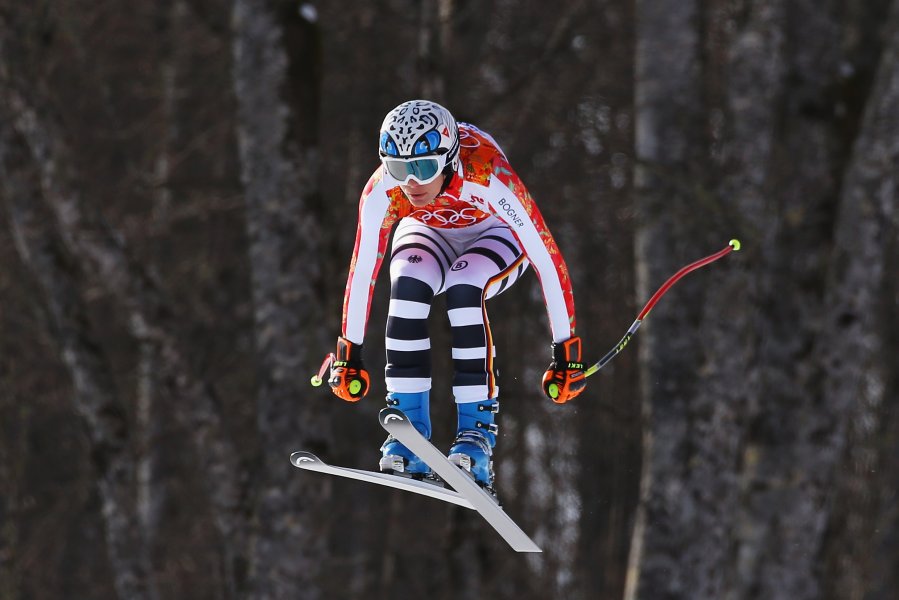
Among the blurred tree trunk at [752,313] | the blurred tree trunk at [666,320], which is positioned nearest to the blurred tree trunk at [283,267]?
the blurred tree trunk at [752,313]

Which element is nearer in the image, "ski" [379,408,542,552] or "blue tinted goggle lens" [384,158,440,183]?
"blue tinted goggle lens" [384,158,440,183]

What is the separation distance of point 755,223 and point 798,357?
3.09m

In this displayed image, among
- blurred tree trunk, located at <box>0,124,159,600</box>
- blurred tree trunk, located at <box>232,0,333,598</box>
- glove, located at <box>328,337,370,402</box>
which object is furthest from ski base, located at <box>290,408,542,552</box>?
blurred tree trunk, located at <box>0,124,159,600</box>

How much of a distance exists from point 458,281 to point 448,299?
107 mm

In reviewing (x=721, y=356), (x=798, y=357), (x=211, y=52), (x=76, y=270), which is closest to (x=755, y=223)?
(x=721, y=356)

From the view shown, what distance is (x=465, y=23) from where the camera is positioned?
695 inches

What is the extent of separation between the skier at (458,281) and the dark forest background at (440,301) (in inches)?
168

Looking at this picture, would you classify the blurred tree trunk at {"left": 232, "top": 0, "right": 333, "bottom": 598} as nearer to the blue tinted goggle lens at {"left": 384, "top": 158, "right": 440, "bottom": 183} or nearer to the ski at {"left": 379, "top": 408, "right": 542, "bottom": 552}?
the ski at {"left": 379, "top": 408, "right": 542, "bottom": 552}

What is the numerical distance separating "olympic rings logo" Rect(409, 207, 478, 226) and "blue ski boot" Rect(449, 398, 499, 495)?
2.52 ft

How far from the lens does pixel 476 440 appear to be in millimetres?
6016

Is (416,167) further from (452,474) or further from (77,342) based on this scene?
(77,342)

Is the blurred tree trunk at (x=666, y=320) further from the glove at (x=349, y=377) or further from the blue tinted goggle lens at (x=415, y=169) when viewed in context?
the blue tinted goggle lens at (x=415, y=169)

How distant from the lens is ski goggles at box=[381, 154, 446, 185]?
532cm

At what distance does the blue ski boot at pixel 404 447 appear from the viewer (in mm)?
5855
